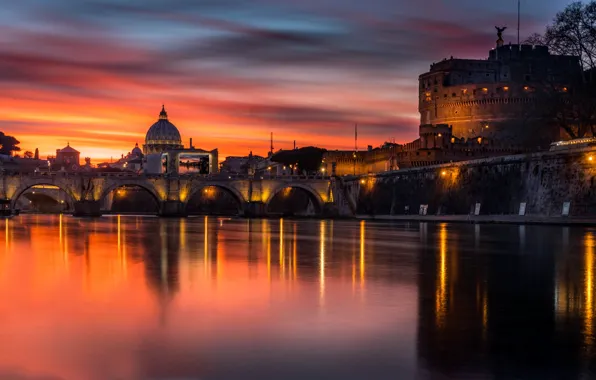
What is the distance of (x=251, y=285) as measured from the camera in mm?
17078

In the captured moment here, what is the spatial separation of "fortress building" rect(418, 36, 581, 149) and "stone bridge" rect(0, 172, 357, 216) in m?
23.7

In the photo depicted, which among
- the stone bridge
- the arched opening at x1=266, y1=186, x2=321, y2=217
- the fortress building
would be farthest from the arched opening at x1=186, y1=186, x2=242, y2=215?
the fortress building

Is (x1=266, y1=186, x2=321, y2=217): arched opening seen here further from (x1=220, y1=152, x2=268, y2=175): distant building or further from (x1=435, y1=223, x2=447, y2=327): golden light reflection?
(x1=435, y1=223, x2=447, y2=327): golden light reflection

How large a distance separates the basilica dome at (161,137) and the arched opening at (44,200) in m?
44.1

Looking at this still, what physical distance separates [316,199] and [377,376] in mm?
97736

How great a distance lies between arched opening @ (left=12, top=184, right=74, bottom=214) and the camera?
13375 cm

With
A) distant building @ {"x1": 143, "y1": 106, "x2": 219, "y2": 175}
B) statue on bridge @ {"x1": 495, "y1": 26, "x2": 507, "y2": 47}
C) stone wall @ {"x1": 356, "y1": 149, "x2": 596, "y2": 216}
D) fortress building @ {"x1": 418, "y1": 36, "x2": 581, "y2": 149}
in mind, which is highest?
statue on bridge @ {"x1": 495, "y1": 26, "x2": 507, "y2": 47}

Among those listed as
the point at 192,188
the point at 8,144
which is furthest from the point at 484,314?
the point at 8,144

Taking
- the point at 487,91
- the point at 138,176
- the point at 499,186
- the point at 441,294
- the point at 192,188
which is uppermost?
the point at 487,91

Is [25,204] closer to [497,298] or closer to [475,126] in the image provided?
[475,126]

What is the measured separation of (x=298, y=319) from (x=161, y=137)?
176064mm

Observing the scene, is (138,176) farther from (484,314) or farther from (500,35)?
(484,314)

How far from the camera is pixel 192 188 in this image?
4149 inches

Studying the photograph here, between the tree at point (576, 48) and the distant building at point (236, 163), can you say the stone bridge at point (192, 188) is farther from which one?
Answer: the distant building at point (236, 163)
